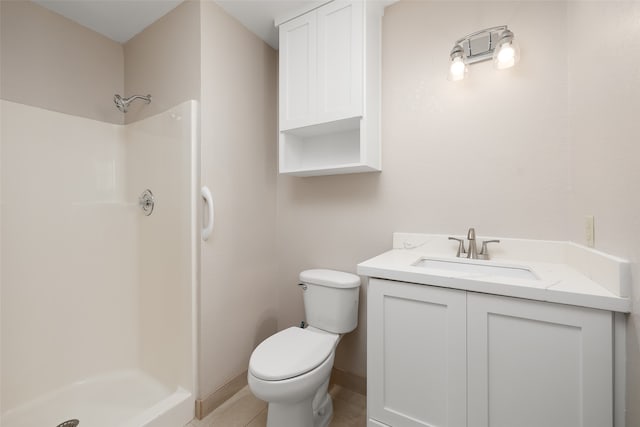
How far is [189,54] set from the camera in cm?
152

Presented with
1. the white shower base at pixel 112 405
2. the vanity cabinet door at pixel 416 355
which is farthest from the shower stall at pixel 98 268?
the vanity cabinet door at pixel 416 355

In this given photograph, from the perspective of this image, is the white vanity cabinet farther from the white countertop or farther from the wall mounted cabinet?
the wall mounted cabinet

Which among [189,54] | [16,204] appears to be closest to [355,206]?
[189,54]

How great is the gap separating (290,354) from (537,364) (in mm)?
939

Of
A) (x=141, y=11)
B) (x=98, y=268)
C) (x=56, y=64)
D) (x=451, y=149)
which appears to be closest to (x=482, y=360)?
(x=451, y=149)

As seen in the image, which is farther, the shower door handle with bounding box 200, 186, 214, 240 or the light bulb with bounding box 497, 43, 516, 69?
the shower door handle with bounding box 200, 186, 214, 240

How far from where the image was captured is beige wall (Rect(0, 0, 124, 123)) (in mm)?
1502

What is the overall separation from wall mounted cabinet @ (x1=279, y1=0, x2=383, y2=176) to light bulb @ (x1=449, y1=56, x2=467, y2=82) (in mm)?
394

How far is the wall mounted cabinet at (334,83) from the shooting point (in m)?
1.43

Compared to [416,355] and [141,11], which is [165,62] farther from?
[416,355]

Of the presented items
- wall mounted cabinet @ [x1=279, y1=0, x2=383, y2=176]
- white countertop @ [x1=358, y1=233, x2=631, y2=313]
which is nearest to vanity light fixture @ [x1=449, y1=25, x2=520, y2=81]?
wall mounted cabinet @ [x1=279, y1=0, x2=383, y2=176]

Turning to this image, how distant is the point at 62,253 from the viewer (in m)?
1.61

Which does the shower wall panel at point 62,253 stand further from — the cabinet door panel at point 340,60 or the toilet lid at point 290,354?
the cabinet door panel at point 340,60

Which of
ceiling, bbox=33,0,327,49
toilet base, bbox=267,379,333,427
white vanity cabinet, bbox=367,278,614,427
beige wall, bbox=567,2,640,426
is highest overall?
ceiling, bbox=33,0,327,49
